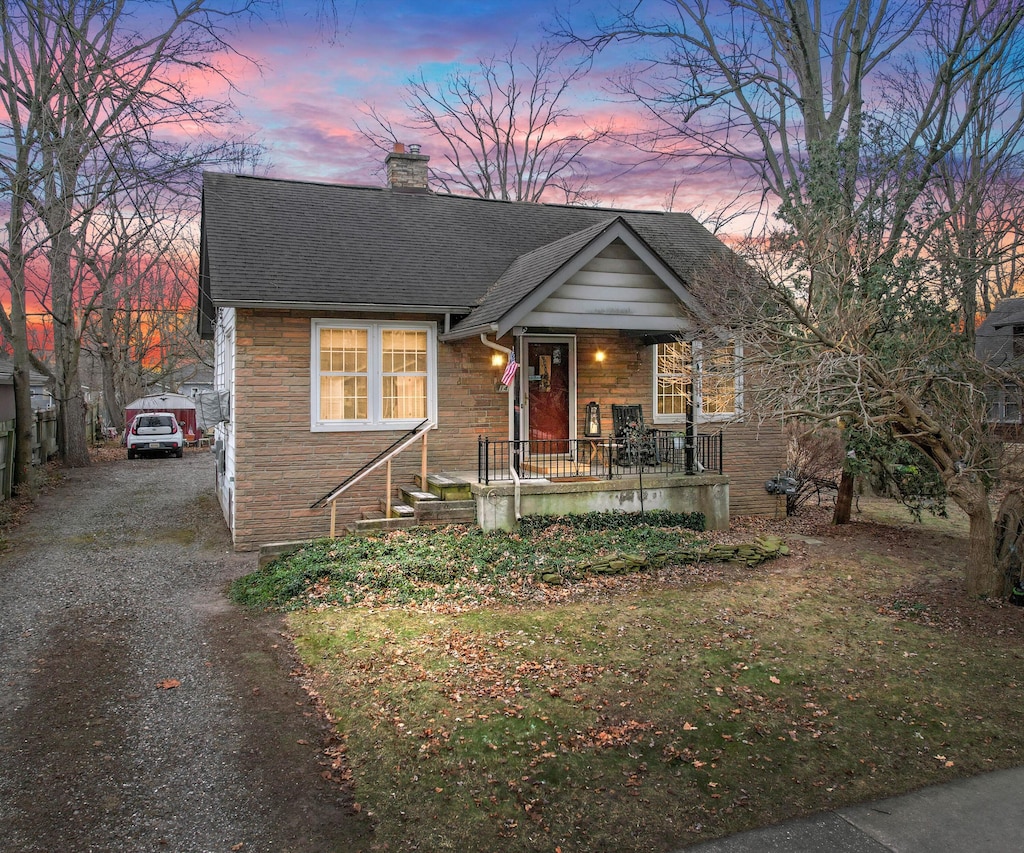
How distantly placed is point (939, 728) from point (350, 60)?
8.18 metres

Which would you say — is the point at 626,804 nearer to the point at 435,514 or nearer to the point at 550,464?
the point at 435,514

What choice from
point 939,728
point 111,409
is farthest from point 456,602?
point 111,409

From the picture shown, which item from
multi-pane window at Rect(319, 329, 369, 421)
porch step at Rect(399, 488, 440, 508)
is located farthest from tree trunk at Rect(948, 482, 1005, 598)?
multi-pane window at Rect(319, 329, 369, 421)

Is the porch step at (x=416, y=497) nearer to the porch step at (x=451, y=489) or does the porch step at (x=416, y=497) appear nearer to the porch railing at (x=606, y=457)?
the porch step at (x=451, y=489)

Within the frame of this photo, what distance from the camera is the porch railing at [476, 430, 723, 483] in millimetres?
12258

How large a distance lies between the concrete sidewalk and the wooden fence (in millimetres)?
16697

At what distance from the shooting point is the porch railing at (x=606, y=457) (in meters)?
12.3

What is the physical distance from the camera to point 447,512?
36.7 ft

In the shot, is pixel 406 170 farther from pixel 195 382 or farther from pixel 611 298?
pixel 195 382

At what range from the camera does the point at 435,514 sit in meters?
11.1

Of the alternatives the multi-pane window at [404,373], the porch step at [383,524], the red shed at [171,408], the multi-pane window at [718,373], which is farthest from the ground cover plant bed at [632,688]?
the red shed at [171,408]

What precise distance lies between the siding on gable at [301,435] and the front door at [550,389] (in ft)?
2.29

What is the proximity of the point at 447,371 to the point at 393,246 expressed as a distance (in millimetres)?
2968

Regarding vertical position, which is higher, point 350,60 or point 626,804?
point 350,60
